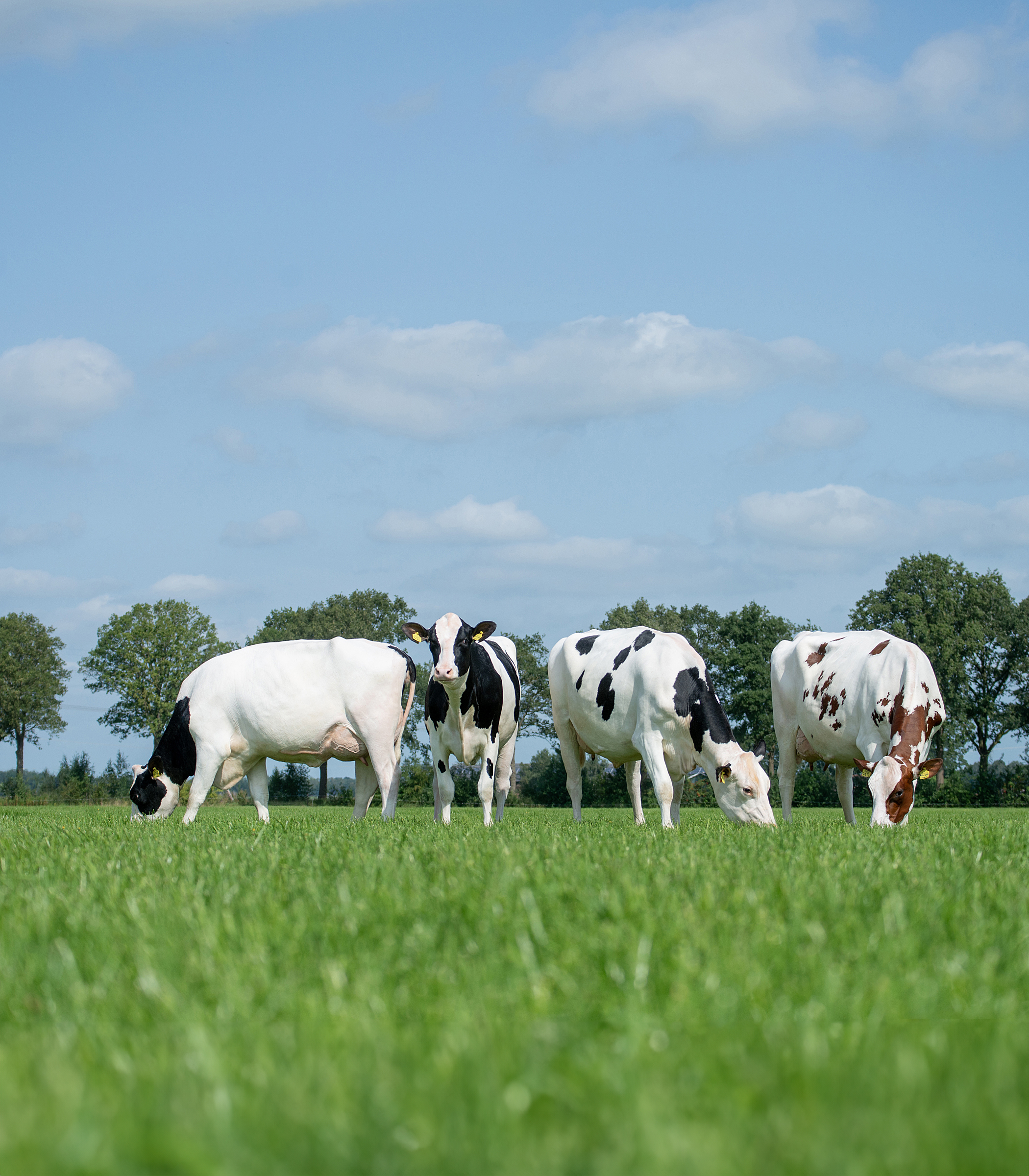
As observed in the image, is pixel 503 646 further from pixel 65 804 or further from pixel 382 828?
pixel 65 804

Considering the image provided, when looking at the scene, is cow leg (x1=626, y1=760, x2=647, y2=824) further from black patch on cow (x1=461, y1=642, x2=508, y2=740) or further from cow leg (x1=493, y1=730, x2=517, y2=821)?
black patch on cow (x1=461, y1=642, x2=508, y2=740)

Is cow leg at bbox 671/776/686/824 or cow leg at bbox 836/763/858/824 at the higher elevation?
cow leg at bbox 671/776/686/824

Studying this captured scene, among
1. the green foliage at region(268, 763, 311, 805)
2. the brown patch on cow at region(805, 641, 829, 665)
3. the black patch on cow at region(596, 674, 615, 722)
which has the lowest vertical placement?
the green foliage at region(268, 763, 311, 805)

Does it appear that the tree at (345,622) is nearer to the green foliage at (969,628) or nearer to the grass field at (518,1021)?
the green foliage at (969,628)

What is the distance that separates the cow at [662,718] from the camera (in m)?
13.0

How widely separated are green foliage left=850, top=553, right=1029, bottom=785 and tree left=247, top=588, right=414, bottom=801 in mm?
28835

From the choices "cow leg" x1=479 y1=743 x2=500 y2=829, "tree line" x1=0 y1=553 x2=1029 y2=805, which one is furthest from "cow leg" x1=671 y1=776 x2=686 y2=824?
"tree line" x1=0 y1=553 x2=1029 y2=805

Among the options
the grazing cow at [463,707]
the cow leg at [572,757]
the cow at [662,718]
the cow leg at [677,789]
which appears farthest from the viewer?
the cow leg at [572,757]

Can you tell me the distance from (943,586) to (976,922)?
60.6m

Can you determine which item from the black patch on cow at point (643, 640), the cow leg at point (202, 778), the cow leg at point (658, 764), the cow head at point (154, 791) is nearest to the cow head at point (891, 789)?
the cow leg at point (658, 764)

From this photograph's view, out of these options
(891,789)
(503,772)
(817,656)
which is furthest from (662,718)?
(503,772)

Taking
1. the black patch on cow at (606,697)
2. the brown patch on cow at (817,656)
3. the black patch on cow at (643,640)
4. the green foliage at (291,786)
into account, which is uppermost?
the black patch on cow at (643,640)

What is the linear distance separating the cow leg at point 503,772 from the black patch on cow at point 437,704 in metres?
2.41

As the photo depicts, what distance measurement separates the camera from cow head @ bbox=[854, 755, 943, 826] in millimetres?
12570
